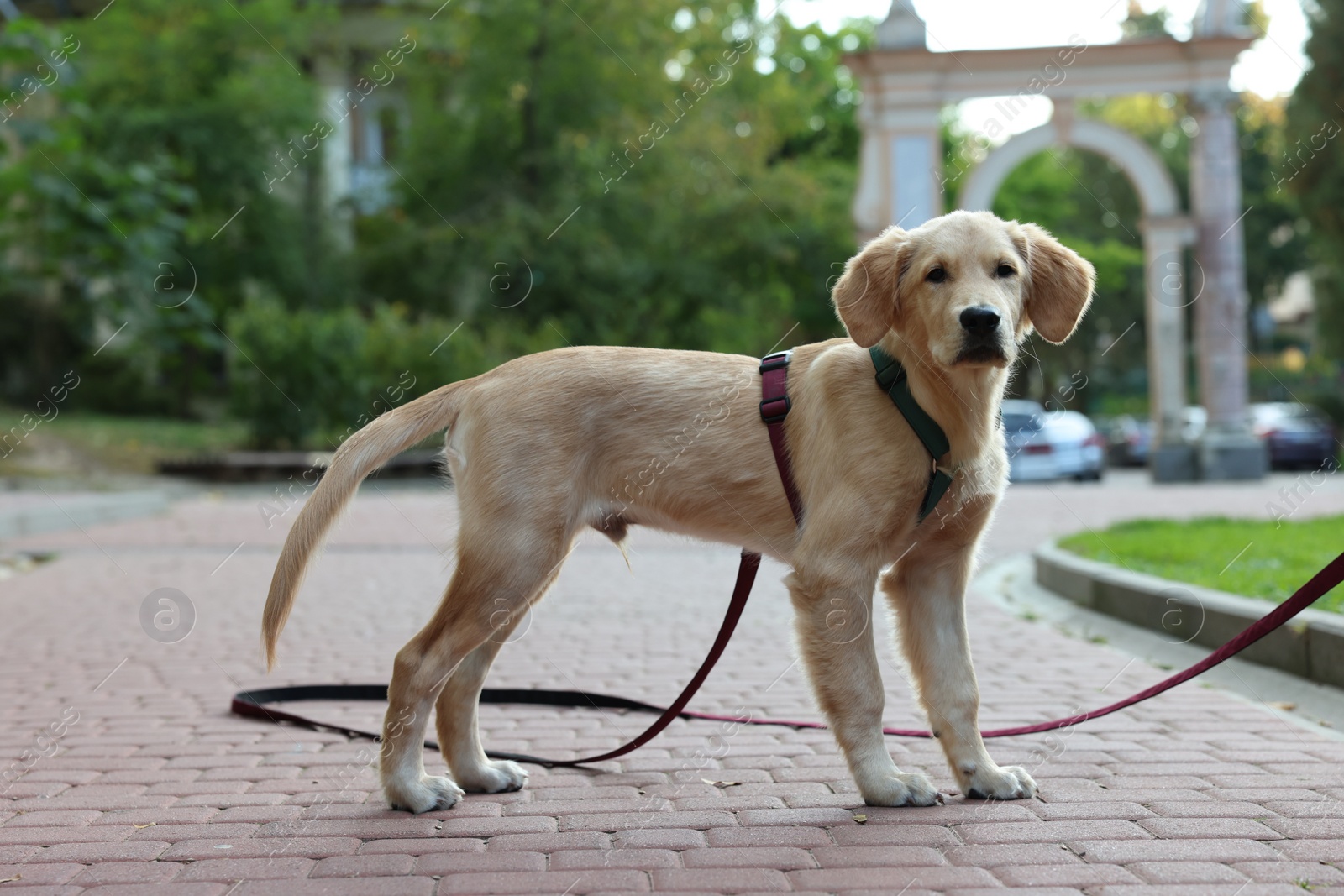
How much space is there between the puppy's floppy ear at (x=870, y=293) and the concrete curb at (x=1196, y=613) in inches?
120

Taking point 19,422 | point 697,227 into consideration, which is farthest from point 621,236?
point 19,422

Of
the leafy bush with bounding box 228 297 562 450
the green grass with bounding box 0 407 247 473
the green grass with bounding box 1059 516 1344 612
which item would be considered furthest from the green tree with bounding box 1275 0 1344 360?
the green grass with bounding box 0 407 247 473

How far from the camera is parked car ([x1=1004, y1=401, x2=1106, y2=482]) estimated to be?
26453 millimetres

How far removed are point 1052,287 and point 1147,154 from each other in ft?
74.9

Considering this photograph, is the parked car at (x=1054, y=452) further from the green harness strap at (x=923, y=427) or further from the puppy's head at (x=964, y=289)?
the green harness strap at (x=923, y=427)

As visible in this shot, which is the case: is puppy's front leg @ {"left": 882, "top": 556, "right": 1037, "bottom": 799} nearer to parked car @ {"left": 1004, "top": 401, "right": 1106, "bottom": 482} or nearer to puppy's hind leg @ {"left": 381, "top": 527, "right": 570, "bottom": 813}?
puppy's hind leg @ {"left": 381, "top": 527, "right": 570, "bottom": 813}

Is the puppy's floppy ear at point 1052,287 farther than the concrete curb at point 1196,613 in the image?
No

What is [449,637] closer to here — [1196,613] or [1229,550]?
[1196,613]

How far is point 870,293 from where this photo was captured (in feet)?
13.2

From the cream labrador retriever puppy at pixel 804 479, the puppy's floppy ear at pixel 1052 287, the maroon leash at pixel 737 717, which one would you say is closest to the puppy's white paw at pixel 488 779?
the cream labrador retriever puppy at pixel 804 479

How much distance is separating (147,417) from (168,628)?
2409cm

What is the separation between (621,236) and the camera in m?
29.1

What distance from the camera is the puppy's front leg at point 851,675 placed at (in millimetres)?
3893

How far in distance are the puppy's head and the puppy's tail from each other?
4.63 feet
